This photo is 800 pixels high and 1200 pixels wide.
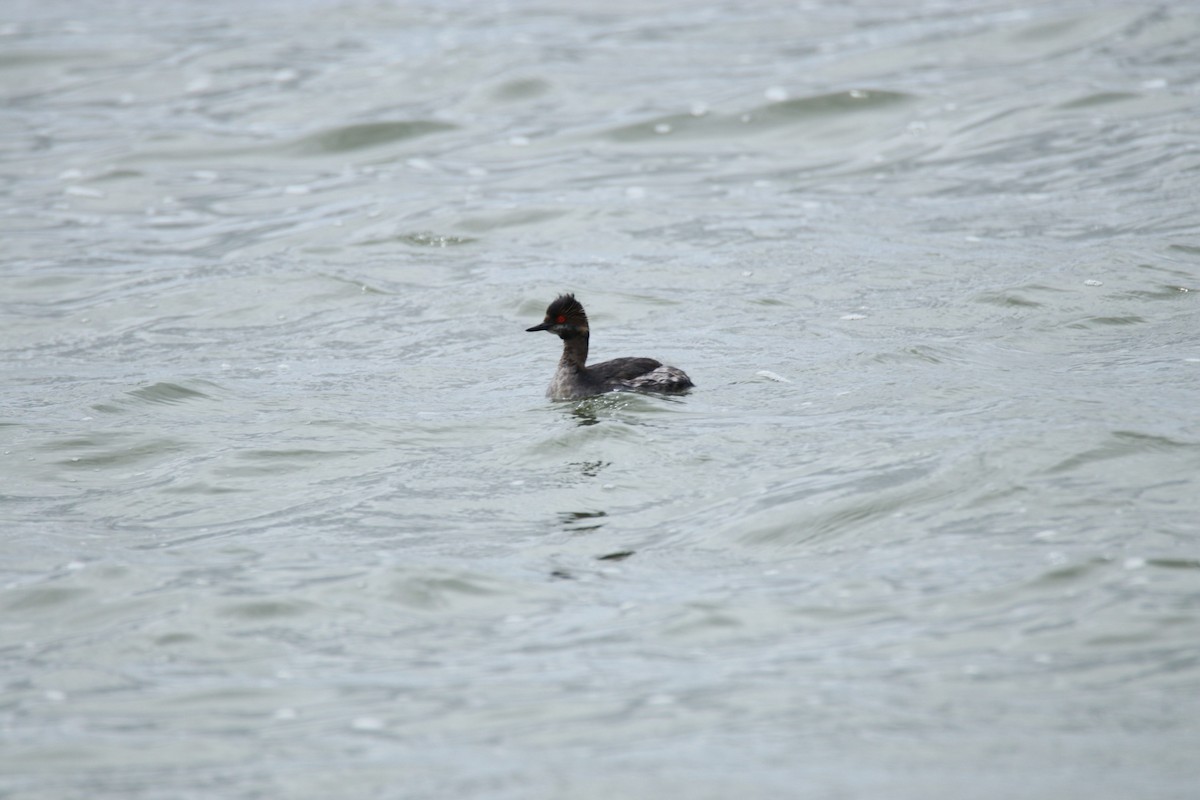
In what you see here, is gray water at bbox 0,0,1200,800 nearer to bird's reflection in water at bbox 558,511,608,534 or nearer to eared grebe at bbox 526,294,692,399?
bird's reflection in water at bbox 558,511,608,534

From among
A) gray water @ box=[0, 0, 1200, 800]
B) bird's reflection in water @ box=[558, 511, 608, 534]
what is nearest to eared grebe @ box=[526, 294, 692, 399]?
gray water @ box=[0, 0, 1200, 800]

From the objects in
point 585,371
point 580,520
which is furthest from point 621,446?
point 580,520

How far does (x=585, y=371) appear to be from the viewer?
10.9 meters

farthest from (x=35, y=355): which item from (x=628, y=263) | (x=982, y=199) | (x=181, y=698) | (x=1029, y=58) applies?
(x=1029, y=58)

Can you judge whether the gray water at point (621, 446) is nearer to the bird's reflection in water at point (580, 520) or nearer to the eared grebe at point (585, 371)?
the bird's reflection in water at point (580, 520)

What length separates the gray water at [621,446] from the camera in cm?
650

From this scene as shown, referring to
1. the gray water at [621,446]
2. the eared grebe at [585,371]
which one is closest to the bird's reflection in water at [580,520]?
the gray water at [621,446]

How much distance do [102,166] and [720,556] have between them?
48.0 feet

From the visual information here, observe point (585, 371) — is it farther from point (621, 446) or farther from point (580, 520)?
point (580, 520)

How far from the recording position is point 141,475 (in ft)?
33.5

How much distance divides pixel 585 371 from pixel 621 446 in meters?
1.03

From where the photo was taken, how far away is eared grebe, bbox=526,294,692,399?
1081 cm

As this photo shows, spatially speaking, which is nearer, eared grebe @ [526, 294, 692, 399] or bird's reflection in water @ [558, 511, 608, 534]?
bird's reflection in water @ [558, 511, 608, 534]

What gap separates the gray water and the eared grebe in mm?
166
